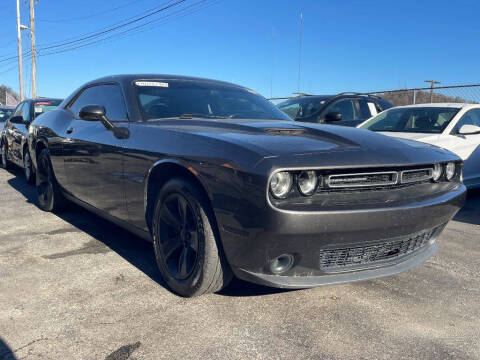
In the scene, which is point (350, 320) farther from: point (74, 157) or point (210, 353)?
point (74, 157)

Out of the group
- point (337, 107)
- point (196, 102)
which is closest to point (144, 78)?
point (196, 102)

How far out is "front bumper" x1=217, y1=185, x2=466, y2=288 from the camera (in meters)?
2.08

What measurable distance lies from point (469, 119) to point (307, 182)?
4916mm

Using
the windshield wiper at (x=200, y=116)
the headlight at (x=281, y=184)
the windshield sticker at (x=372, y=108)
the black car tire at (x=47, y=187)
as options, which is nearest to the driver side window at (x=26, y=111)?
the black car tire at (x=47, y=187)

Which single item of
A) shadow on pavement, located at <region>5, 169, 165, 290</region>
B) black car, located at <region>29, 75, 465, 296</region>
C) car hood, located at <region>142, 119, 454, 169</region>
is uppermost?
car hood, located at <region>142, 119, 454, 169</region>

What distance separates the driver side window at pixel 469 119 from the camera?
5852 millimetres

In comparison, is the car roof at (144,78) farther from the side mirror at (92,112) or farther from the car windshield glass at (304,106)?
the car windshield glass at (304,106)

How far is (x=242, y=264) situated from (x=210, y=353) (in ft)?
1.49

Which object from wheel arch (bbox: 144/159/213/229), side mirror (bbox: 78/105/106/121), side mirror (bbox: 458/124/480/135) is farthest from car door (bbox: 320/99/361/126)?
wheel arch (bbox: 144/159/213/229)

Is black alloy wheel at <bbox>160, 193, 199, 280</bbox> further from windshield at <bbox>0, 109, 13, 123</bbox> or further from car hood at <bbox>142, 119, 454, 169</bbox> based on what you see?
windshield at <bbox>0, 109, 13, 123</bbox>

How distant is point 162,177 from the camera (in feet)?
9.14

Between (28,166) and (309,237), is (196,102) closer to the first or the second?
(309,237)

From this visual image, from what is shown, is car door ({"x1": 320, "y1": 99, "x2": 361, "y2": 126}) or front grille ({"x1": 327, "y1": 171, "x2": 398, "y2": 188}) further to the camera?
car door ({"x1": 320, "y1": 99, "x2": 361, "y2": 126})

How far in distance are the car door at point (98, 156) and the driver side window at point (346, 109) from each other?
4959mm
